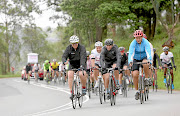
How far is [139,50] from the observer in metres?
10.9

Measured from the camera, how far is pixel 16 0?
1906 inches

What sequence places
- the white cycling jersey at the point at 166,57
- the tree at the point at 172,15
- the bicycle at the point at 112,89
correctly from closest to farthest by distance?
the bicycle at the point at 112,89
the white cycling jersey at the point at 166,57
the tree at the point at 172,15

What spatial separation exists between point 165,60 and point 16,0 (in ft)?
115

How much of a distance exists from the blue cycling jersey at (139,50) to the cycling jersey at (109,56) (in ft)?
2.14

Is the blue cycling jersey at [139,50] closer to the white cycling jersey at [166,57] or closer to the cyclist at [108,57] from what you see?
the cyclist at [108,57]

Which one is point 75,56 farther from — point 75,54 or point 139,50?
point 139,50

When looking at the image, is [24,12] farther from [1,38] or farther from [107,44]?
[107,44]

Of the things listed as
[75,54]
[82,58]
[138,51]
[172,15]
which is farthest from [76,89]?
[172,15]

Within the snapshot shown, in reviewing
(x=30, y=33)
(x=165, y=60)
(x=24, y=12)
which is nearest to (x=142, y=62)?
(x=165, y=60)

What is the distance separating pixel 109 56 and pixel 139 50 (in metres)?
1.08

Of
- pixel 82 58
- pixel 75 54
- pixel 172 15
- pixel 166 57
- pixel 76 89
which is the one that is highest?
pixel 172 15

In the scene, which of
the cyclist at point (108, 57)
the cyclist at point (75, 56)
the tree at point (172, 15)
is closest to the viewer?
the cyclist at point (75, 56)

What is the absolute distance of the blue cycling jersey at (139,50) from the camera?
10.7 meters

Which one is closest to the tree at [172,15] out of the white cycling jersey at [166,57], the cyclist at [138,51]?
the white cycling jersey at [166,57]
